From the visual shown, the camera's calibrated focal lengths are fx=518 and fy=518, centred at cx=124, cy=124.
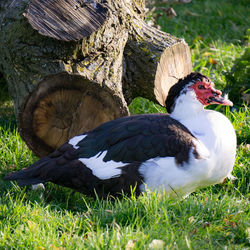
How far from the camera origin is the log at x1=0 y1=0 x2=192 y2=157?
152 inches

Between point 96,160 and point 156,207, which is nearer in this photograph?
point 156,207

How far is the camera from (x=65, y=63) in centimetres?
395

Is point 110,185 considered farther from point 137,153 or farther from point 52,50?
point 52,50

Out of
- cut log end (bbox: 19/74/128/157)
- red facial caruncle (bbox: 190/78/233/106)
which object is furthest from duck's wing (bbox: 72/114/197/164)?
cut log end (bbox: 19/74/128/157)

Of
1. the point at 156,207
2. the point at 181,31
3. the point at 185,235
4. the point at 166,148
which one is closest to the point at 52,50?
the point at 166,148

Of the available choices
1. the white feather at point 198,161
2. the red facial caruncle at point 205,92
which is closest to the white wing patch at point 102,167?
the white feather at point 198,161

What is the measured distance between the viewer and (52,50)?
3895 mm

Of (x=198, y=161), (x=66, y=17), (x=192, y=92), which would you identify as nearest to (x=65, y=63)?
(x=66, y=17)

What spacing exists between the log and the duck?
0.38 metres

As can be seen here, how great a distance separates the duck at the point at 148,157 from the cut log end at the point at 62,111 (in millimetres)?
355

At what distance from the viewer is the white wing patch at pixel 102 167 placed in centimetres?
357

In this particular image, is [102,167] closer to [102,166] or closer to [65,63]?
[102,166]

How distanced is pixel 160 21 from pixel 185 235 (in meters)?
4.69

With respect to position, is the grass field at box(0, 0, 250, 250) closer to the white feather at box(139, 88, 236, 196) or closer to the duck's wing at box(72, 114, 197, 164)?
the white feather at box(139, 88, 236, 196)
